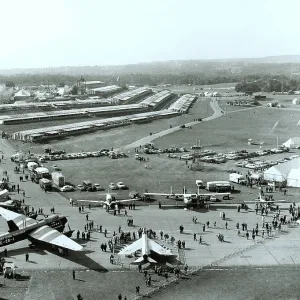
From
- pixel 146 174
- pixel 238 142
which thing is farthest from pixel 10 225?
pixel 238 142

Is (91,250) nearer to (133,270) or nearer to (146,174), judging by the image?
(133,270)

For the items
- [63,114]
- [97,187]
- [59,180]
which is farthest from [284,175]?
[63,114]

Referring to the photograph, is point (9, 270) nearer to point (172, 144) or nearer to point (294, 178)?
point (294, 178)

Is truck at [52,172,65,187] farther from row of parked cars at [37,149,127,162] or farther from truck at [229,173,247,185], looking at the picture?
Answer: truck at [229,173,247,185]

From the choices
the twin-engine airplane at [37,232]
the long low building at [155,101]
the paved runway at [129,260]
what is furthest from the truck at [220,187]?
the long low building at [155,101]

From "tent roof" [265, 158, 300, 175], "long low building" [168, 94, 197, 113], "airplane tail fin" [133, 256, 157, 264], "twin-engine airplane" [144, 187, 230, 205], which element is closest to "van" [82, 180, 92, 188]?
"twin-engine airplane" [144, 187, 230, 205]

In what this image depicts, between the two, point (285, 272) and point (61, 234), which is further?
point (61, 234)

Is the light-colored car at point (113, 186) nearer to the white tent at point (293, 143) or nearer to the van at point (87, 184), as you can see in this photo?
the van at point (87, 184)
